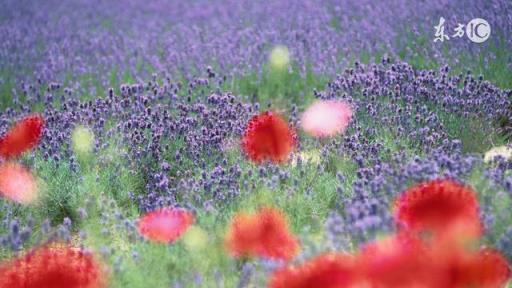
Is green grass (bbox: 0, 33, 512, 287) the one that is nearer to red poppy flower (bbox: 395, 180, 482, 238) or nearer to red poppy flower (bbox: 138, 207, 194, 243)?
red poppy flower (bbox: 138, 207, 194, 243)

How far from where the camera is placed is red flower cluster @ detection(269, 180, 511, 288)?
6.46 ft

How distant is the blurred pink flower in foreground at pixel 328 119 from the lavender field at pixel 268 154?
0.05ft

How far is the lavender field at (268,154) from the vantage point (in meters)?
2.44

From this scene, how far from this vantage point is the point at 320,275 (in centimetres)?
200

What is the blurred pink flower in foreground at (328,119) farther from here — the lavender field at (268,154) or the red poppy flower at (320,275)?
the red poppy flower at (320,275)

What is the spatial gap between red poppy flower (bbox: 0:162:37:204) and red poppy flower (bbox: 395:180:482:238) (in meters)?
2.00

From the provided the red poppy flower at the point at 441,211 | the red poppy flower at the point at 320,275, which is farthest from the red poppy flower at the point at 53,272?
the red poppy flower at the point at 441,211

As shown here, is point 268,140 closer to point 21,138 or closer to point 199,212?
point 199,212

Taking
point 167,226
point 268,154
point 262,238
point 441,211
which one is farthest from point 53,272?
point 268,154

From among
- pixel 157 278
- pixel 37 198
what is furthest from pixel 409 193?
pixel 37 198

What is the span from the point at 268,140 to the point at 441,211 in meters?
1.21

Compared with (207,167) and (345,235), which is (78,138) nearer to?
(207,167)

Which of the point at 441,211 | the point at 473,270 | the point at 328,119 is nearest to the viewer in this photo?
the point at 473,270

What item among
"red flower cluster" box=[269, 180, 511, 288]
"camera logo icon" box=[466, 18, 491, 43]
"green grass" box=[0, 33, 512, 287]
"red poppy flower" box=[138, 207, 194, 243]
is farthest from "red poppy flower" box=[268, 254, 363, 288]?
"camera logo icon" box=[466, 18, 491, 43]
